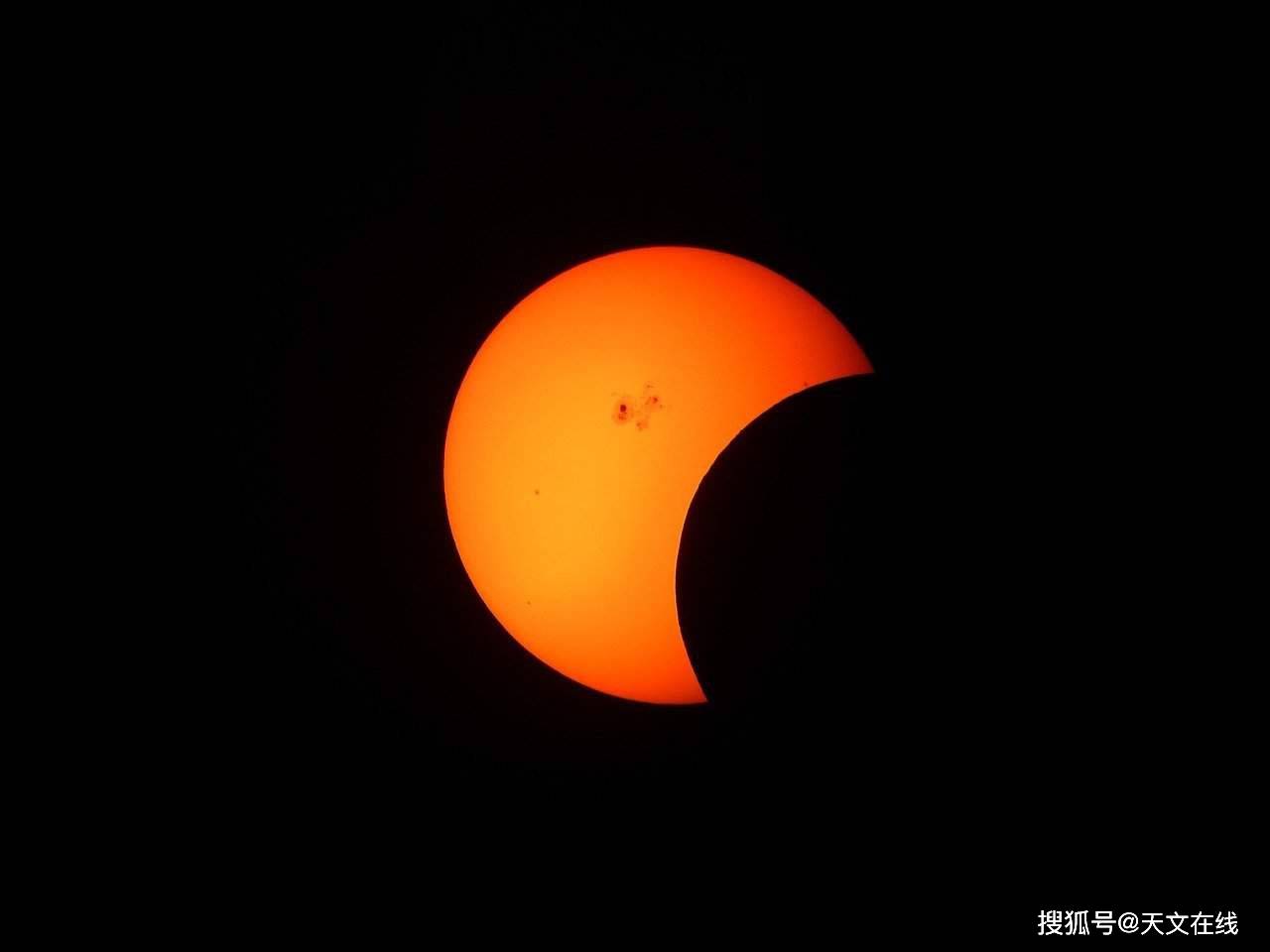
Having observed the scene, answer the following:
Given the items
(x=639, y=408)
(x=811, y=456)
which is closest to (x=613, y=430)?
(x=639, y=408)

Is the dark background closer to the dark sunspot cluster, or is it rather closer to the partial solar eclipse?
the partial solar eclipse

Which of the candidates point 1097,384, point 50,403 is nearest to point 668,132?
point 1097,384

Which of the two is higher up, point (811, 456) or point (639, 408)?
point (639, 408)

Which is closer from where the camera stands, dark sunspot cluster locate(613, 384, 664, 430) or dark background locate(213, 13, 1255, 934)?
dark background locate(213, 13, 1255, 934)

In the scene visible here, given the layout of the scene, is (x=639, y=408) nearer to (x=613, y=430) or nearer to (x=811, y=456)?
(x=613, y=430)

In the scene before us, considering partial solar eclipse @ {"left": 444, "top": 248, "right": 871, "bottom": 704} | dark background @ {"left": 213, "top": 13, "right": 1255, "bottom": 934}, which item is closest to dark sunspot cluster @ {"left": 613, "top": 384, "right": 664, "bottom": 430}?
partial solar eclipse @ {"left": 444, "top": 248, "right": 871, "bottom": 704}

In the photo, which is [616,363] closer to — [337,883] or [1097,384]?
[1097,384]

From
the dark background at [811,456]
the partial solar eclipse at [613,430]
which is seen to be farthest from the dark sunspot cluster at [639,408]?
the dark background at [811,456]
